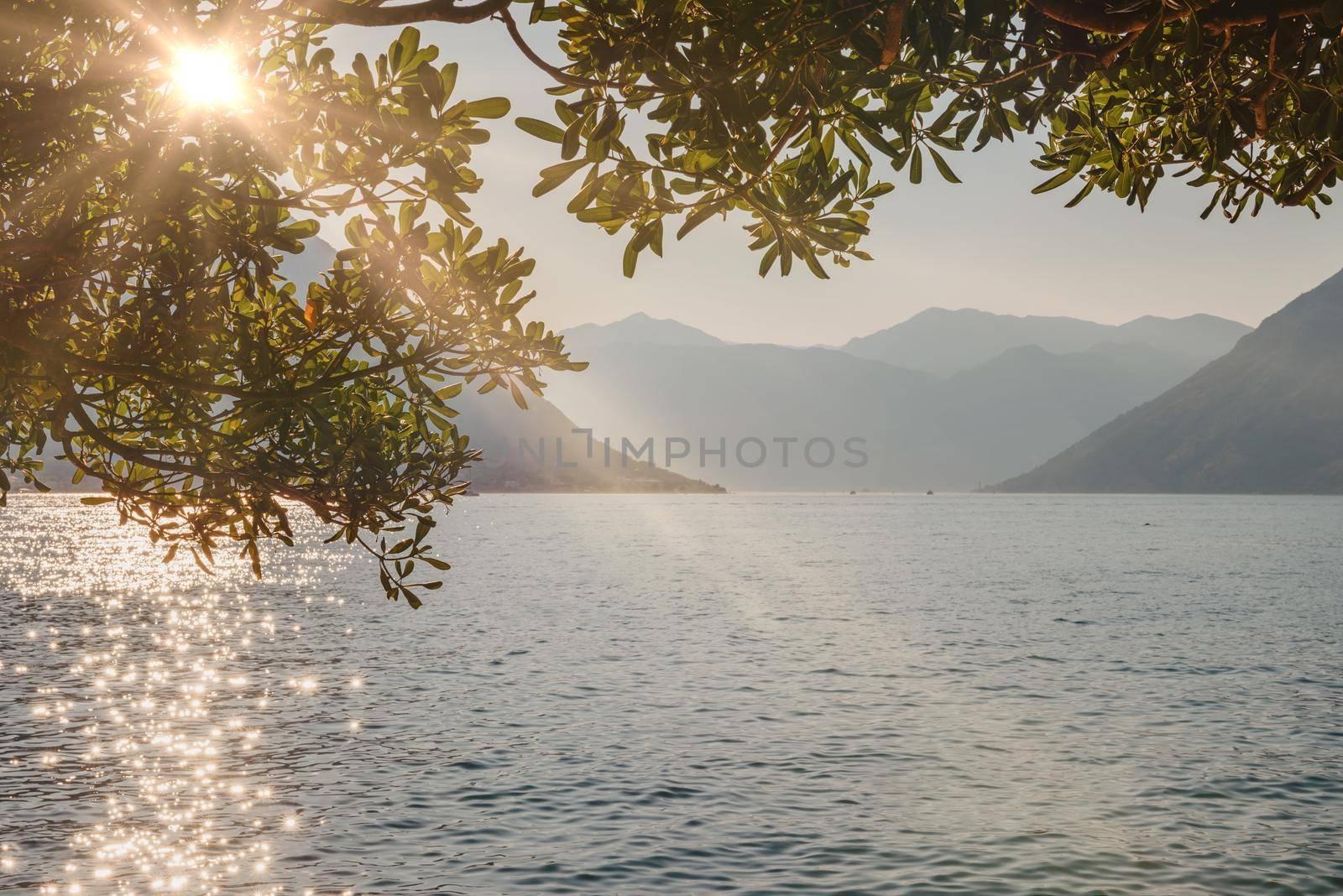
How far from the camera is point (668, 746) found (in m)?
24.6

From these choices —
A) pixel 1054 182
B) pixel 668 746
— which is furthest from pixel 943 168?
pixel 668 746

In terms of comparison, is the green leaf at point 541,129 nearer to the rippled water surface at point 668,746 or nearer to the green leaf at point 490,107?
the green leaf at point 490,107

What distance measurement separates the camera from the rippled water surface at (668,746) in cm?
1661

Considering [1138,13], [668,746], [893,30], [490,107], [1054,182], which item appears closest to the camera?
[893,30]

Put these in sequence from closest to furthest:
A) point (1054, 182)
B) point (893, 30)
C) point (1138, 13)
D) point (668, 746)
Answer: point (893, 30), point (1138, 13), point (1054, 182), point (668, 746)

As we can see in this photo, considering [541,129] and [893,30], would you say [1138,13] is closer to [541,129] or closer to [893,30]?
[893,30]

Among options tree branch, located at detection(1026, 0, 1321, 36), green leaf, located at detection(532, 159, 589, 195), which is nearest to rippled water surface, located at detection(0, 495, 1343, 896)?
green leaf, located at detection(532, 159, 589, 195)

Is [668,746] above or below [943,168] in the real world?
below

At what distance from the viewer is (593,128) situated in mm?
5246

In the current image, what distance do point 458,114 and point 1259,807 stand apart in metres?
20.1

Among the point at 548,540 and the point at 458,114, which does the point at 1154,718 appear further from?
the point at 548,540

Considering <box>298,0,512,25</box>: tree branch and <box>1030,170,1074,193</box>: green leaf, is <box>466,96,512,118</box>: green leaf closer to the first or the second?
<box>298,0,512,25</box>: tree branch

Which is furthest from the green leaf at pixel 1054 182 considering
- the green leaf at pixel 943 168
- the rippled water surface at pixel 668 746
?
the rippled water surface at pixel 668 746

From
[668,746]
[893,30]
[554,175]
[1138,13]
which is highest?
[1138,13]
